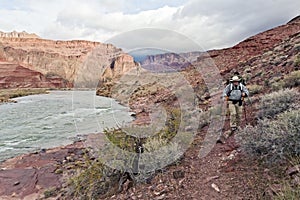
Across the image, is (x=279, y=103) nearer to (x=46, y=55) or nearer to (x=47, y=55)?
(x=46, y=55)

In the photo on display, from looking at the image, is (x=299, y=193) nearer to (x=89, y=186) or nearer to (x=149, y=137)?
(x=149, y=137)

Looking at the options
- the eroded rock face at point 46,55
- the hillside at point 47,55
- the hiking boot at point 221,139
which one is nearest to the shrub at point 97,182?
the hiking boot at point 221,139

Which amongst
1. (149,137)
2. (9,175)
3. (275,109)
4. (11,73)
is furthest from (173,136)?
(11,73)

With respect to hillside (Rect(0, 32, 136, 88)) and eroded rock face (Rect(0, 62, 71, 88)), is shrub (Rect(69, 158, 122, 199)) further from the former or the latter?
hillside (Rect(0, 32, 136, 88))

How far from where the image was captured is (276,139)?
3436mm

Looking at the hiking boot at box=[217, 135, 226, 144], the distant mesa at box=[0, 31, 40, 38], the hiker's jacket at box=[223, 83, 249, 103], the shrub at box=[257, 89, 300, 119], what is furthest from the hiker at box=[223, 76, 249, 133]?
the distant mesa at box=[0, 31, 40, 38]

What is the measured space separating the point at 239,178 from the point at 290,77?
171 inches

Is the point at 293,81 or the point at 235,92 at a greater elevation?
the point at 293,81

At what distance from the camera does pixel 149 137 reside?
449 cm

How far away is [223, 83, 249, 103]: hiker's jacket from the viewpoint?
523 cm

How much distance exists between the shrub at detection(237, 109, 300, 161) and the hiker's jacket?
1.29 m

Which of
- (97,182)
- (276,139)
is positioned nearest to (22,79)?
(97,182)

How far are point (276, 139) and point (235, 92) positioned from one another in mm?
1950

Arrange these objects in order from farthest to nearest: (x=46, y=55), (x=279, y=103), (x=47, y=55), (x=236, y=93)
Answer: (x=47, y=55), (x=46, y=55), (x=236, y=93), (x=279, y=103)
